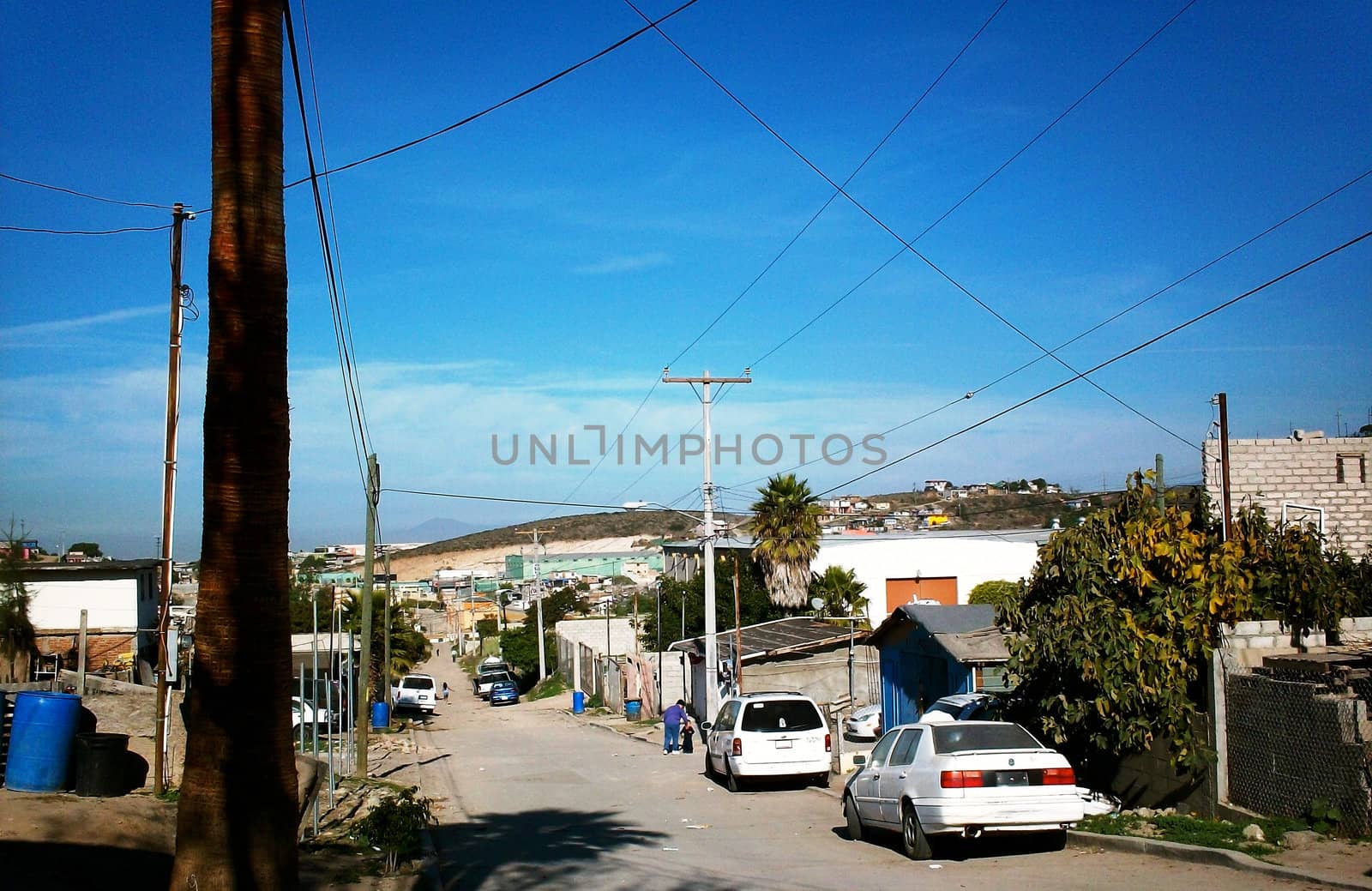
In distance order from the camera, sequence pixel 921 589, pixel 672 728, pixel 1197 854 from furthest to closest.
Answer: pixel 921 589
pixel 672 728
pixel 1197 854

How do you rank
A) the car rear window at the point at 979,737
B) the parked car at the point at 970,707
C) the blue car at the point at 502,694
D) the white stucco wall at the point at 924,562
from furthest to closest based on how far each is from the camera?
1. the blue car at the point at 502,694
2. the white stucco wall at the point at 924,562
3. the parked car at the point at 970,707
4. the car rear window at the point at 979,737

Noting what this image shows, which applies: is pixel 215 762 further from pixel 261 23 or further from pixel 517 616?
pixel 517 616

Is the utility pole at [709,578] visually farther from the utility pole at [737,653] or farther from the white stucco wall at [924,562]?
the white stucco wall at [924,562]

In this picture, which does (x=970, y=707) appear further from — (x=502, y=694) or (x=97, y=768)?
(x=502, y=694)

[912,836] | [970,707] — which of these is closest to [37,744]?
[912,836]

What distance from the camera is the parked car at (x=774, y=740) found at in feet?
70.2

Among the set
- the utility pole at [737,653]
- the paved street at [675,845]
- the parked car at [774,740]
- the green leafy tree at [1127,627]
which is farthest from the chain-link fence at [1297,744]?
the utility pole at [737,653]

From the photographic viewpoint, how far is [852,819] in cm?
1523

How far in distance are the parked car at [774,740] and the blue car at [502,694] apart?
1656 inches

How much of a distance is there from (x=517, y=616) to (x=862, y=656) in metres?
108

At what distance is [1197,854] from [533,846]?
793cm

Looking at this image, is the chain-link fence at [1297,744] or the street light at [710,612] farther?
the street light at [710,612]

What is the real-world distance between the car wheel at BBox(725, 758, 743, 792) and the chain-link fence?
10.0 m

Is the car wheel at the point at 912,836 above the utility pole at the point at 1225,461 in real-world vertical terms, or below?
below
